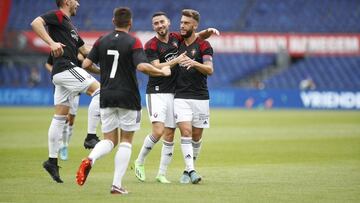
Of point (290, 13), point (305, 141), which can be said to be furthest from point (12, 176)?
point (290, 13)

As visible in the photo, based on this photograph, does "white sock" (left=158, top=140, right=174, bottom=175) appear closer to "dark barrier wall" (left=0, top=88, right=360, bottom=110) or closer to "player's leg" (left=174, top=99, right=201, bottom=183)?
"player's leg" (left=174, top=99, right=201, bottom=183)

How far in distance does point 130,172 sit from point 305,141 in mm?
8034

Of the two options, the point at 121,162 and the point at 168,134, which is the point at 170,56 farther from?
the point at 121,162

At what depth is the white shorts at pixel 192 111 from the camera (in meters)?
11.7

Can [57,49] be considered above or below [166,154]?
above

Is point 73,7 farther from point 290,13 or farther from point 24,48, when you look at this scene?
point 290,13

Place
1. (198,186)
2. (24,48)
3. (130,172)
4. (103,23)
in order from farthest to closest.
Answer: (103,23)
(24,48)
(130,172)
(198,186)

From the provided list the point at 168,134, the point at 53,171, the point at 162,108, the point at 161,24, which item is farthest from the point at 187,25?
the point at 53,171

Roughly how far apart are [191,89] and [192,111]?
34cm

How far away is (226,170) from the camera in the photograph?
13.4 m

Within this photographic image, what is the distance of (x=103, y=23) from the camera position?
49188 millimetres

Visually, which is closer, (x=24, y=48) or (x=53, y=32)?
(x=53, y=32)

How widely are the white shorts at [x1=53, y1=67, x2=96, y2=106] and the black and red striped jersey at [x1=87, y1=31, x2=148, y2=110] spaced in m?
1.67

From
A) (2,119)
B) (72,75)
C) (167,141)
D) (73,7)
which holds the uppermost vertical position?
(73,7)
